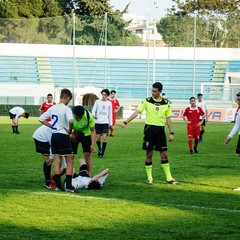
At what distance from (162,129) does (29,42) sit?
45.5 meters

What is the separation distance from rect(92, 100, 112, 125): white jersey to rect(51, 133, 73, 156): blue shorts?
9894 millimetres

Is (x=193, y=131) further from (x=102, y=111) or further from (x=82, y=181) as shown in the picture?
(x=82, y=181)

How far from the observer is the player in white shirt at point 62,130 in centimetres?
1383

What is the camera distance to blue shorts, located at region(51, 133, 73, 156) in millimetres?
13977

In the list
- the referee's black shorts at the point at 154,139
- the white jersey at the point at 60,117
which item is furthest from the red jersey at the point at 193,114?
the white jersey at the point at 60,117

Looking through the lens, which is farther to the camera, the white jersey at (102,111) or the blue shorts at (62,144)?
the white jersey at (102,111)

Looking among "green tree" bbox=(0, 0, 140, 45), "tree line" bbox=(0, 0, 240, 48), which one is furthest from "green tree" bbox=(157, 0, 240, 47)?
"green tree" bbox=(0, 0, 140, 45)

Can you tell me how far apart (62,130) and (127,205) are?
2.24 m

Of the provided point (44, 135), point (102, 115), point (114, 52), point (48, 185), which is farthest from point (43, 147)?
point (114, 52)

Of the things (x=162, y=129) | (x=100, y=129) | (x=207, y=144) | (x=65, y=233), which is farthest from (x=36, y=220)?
(x=207, y=144)

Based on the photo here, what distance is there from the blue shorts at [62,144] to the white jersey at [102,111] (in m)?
9.89

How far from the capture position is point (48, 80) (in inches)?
2648

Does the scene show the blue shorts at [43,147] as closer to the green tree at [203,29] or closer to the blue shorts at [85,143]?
the blue shorts at [85,143]

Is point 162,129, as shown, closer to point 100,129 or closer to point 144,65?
point 100,129
